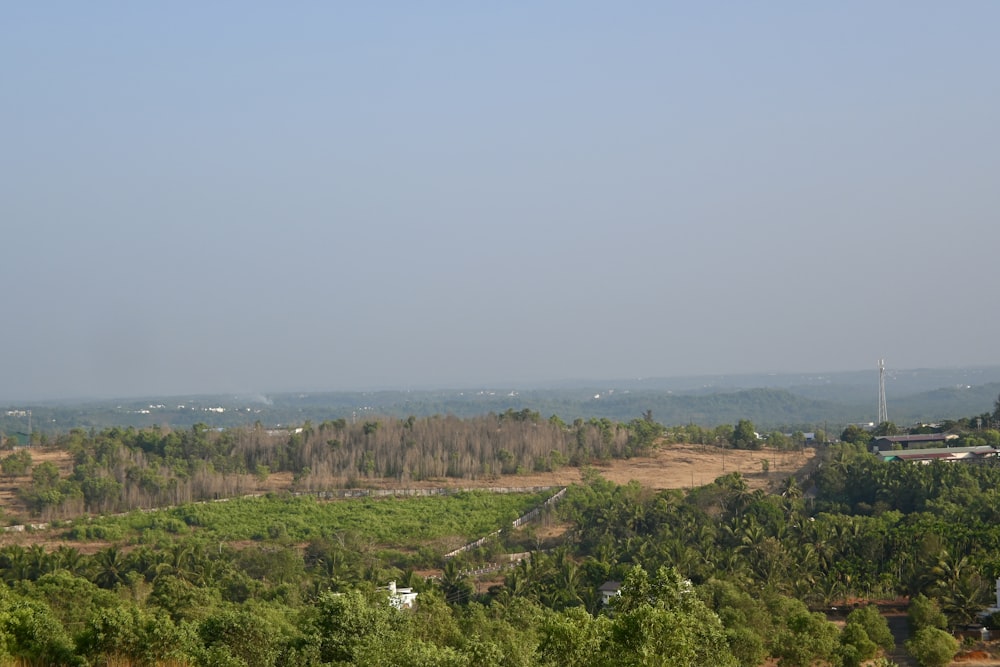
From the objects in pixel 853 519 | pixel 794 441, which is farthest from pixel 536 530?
pixel 794 441

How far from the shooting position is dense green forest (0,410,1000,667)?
20844 millimetres

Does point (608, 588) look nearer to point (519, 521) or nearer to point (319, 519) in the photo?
point (519, 521)

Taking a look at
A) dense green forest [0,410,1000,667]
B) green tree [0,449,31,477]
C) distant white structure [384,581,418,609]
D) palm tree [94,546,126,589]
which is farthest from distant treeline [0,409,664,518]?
distant white structure [384,581,418,609]

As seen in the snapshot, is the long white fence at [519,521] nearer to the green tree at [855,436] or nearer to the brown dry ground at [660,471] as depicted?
the brown dry ground at [660,471]

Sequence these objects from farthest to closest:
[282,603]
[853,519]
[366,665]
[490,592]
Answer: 1. [853,519]
2. [490,592]
3. [282,603]
4. [366,665]

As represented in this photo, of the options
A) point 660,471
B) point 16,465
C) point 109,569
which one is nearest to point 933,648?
point 109,569

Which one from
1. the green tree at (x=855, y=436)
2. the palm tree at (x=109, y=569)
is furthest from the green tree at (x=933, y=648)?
the green tree at (x=855, y=436)

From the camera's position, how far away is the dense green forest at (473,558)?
20844mm

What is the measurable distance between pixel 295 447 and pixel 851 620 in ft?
169

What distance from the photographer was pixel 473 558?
1875 inches

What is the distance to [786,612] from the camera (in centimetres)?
3219

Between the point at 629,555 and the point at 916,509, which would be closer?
the point at 629,555

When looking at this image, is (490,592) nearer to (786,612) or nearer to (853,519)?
(786,612)

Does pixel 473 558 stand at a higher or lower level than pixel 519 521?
lower
